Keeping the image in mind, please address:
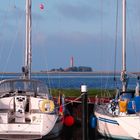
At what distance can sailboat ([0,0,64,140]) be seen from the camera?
2269cm

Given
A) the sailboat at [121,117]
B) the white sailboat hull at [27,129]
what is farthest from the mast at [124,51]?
the white sailboat hull at [27,129]

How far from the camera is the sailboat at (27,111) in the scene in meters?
22.7

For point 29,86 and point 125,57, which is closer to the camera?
point 29,86

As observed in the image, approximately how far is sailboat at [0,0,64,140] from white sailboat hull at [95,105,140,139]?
6.47 ft

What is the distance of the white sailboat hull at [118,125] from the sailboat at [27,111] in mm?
1973

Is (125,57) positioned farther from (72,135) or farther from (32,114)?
(32,114)

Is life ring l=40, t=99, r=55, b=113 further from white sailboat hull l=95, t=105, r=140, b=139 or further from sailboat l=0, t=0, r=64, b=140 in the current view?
white sailboat hull l=95, t=105, r=140, b=139

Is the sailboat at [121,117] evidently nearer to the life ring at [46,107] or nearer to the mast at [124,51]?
the mast at [124,51]

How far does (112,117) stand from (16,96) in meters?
4.36

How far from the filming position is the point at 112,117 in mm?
24109

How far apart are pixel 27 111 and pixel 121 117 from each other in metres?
4.23

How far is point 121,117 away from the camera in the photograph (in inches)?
920

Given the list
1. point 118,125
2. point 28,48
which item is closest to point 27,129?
point 118,125

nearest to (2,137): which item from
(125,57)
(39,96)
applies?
(39,96)
